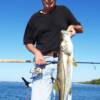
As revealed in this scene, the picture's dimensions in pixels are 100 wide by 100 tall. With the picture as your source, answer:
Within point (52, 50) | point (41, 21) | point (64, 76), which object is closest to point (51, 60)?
point (52, 50)

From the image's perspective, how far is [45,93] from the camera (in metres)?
9.73

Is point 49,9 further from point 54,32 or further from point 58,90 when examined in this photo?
point 58,90

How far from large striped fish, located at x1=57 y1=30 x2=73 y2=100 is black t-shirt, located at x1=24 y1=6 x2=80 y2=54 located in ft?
4.50

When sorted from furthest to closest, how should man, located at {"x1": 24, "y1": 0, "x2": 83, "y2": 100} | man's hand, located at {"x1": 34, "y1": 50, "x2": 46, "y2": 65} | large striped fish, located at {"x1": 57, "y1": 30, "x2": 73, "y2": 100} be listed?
1. man, located at {"x1": 24, "y1": 0, "x2": 83, "y2": 100}
2. man's hand, located at {"x1": 34, "y1": 50, "x2": 46, "y2": 65}
3. large striped fish, located at {"x1": 57, "y1": 30, "x2": 73, "y2": 100}

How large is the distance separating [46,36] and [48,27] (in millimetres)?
193

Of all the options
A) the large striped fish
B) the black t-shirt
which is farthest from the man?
the large striped fish

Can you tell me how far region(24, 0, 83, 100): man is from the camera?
31.9 ft

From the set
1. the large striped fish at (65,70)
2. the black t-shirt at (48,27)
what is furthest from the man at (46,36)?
the large striped fish at (65,70)

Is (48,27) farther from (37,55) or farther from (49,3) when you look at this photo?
(37,55)

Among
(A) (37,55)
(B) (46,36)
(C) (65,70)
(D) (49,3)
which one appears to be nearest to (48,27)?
(B) (46,36)

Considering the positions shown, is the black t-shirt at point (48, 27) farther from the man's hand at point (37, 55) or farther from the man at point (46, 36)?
the man's hand at point (37, 55)

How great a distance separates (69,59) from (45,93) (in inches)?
63.3

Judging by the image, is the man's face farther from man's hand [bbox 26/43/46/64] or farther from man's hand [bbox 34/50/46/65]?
man's hand [bbox 34/50/46/65]

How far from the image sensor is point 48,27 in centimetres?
995
